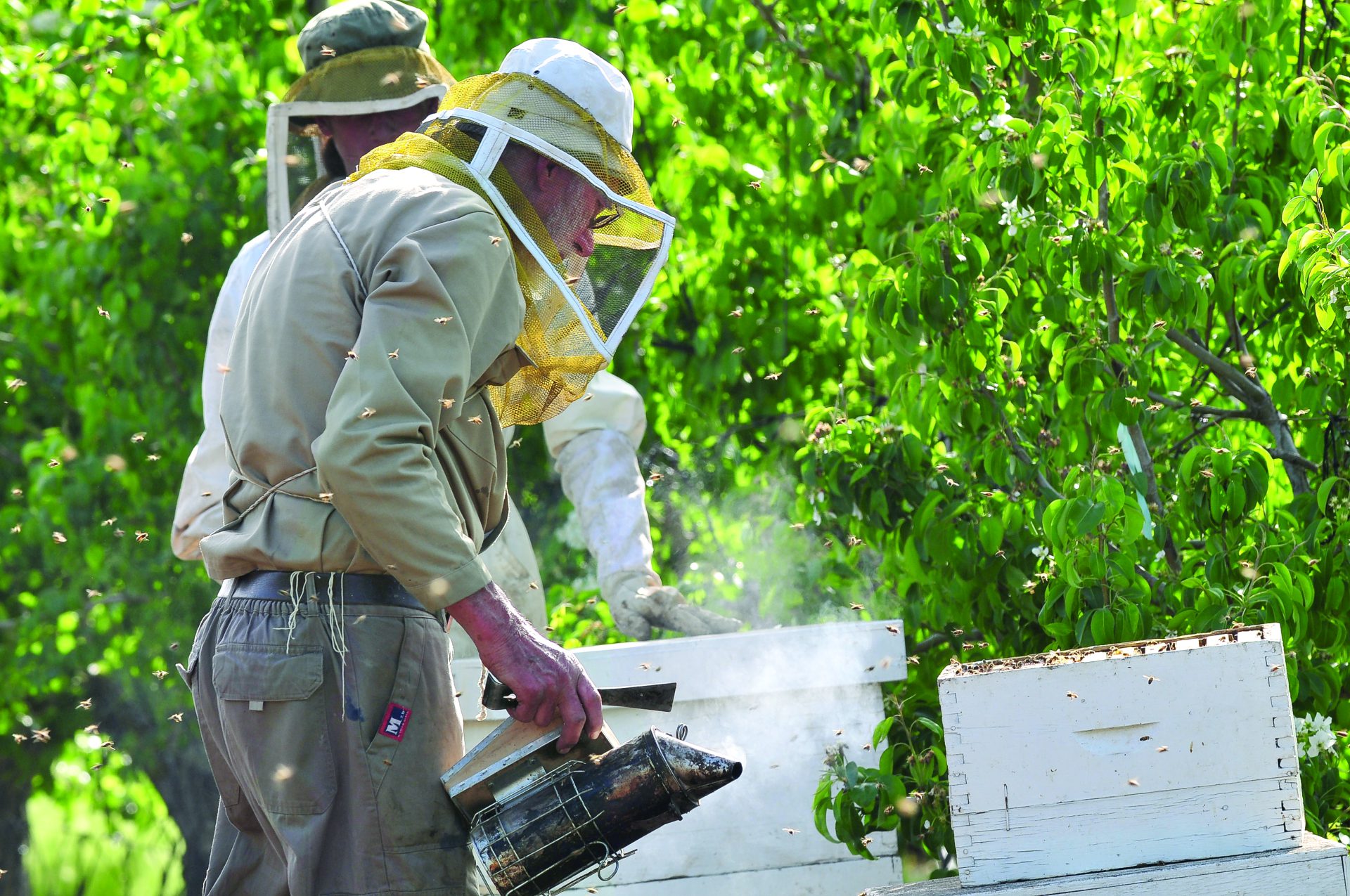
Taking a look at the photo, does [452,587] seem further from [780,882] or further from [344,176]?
[344,176]

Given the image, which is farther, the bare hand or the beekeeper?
the beekeeper

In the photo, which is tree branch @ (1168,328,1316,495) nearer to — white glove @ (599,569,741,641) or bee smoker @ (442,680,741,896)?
white glove @ (599,569,741,641)

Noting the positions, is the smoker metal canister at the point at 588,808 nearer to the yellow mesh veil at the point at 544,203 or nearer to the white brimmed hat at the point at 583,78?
the yellow mesh veil at the point at 544,203

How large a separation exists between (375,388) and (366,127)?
1.50 m

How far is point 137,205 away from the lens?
4910mm

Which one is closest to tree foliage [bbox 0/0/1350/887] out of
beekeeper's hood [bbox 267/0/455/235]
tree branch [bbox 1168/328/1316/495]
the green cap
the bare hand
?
tree branch [bbox 1168/328/1316/495]

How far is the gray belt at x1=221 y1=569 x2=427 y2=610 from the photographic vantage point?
5.53 ft

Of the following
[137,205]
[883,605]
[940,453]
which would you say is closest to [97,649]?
[137,205]

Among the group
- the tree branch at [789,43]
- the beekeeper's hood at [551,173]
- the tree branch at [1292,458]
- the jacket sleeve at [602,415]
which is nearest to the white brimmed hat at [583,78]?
the beekeeper's hood at [551,173]

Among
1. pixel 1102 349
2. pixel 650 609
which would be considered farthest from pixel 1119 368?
pixel 650 609

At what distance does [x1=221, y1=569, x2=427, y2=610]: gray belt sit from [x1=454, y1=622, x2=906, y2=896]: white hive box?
73 cm

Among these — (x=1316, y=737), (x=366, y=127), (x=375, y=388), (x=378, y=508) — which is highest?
(x=366, y=127)

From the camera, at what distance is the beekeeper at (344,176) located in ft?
9.12

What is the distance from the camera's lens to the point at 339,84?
9.46 ft
